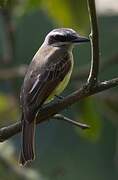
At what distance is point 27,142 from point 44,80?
48 cm

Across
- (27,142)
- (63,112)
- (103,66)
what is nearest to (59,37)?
(103,66)

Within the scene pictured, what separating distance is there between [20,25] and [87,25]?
2971 mm

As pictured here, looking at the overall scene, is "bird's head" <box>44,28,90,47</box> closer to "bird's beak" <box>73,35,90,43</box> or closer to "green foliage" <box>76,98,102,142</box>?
"bird's beak" <box>73,35,90,43</box>

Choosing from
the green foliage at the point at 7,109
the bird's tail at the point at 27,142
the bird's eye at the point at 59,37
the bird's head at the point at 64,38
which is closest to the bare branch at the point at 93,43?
the bird's tail at the point at 27,142

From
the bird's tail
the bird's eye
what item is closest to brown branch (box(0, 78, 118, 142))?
the bird's tail

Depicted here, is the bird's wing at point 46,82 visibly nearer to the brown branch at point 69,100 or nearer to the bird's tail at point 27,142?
the bird's tail at point 27,142

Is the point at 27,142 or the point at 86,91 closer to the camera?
the point at 86,91

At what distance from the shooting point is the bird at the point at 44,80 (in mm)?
4426

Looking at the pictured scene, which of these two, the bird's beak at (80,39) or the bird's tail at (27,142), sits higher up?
the bird's beak at (80,39)

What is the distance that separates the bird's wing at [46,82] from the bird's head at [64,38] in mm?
151

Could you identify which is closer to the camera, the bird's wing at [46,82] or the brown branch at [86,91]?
the brown branch at [86,91]

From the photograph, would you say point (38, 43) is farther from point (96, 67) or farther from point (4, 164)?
point (96, 67)

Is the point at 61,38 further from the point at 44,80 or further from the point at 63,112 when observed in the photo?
the point at 63,112

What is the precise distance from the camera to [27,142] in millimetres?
4445
